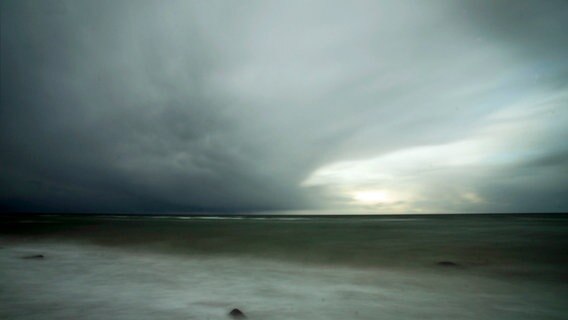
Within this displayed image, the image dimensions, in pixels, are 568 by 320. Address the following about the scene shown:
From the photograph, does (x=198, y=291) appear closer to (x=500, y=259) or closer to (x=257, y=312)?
(x=257, y=312)

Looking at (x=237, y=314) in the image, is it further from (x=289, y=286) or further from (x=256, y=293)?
(x=289, y=286)

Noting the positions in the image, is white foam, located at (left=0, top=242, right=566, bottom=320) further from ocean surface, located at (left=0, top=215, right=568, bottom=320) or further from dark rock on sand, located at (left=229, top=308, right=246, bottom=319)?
dark rock on sand, located at (left=229, top=308, right=246, bottom=319)

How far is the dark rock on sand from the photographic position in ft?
22.0

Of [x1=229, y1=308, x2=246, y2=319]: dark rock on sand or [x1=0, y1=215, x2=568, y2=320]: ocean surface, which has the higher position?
[x1=229, y1=308, x2=246, y2=319]: dark rock on sand

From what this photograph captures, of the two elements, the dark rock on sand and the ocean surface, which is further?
the ocean surface

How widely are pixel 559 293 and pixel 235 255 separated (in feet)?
49.8

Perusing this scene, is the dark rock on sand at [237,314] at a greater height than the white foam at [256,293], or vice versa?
the dark rock on sand at [237,314]

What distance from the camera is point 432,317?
275 inches

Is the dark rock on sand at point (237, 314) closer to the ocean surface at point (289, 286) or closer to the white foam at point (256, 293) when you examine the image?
the ocean surface at point (289, 286)

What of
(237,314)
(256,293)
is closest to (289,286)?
(256,293)

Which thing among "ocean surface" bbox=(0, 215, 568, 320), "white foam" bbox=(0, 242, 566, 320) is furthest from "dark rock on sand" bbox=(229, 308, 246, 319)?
"white foam" bbox=(0, 242, 566, 320)

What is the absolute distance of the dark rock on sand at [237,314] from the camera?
6.72m

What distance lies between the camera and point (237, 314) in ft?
22.3

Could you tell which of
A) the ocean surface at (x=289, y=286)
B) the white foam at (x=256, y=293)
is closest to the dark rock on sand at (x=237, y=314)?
the ocean surface at (x=289, y=286)
